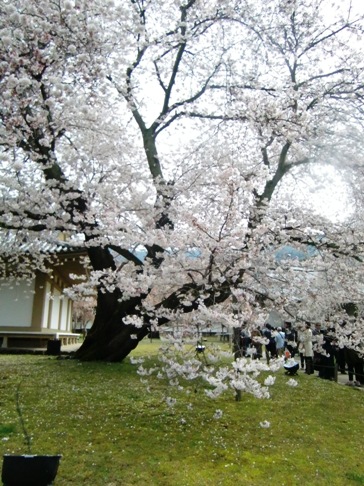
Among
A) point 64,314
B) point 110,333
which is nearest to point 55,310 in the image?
point 64,314

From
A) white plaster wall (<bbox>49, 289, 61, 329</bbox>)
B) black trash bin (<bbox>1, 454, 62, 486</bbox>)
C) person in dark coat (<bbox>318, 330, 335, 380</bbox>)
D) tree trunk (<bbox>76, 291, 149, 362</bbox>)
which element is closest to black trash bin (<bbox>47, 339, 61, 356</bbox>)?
white plaster wall (<bbox>49, 289, 61, 329</bbox>)

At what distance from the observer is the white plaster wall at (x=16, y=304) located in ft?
55.3

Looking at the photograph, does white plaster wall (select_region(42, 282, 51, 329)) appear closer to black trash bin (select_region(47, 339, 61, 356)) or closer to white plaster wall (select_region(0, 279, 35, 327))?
white plaster wall (select_region(0, 279, 35, 327))

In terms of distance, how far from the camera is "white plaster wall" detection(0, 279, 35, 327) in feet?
55.3

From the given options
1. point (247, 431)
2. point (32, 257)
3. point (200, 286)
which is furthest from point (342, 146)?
point (32, 257)

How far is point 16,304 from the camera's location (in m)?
17.0

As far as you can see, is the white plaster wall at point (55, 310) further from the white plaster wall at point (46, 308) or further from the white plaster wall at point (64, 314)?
the white plaster wall at point (64, 314)

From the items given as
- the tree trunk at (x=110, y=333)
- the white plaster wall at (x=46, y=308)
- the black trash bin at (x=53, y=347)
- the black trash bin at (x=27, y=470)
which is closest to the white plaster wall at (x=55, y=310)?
the white plaster wall at (x=46, y=308)

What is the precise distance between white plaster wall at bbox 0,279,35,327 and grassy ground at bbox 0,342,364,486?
808 centimetres

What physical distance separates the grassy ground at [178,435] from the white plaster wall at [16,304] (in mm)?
8077

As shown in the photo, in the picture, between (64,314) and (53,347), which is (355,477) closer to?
(53,347)

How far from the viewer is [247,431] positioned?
6.21 m

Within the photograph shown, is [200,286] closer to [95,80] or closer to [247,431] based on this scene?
[247,431]

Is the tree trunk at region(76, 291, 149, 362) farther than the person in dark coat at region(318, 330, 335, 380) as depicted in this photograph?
No
